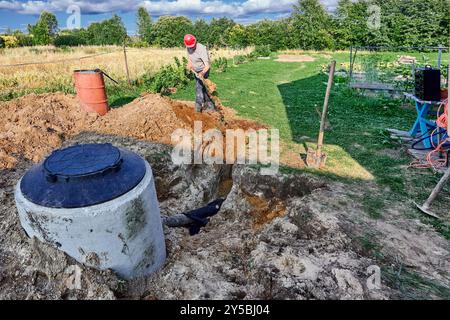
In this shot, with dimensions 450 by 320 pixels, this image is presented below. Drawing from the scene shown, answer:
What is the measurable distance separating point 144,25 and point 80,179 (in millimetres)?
55920

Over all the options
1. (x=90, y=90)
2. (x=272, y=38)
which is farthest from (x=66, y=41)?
(x=90, y=90)

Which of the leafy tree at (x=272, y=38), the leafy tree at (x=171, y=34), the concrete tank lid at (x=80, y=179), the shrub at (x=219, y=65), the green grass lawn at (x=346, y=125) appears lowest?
the green grass lawn at (x=346, y=125)

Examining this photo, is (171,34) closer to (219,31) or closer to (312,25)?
(219,31)

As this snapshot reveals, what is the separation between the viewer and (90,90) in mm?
6621

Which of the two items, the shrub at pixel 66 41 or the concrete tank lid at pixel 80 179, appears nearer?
the concrete tank lid at pixel 80 179

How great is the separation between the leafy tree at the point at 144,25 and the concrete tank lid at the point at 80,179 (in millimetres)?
46571

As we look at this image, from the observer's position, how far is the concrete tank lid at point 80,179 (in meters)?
2.45

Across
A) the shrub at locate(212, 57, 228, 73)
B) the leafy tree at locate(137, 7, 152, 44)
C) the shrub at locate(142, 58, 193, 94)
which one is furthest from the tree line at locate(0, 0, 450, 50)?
the shrub at locate(142, 58, 193, 94)

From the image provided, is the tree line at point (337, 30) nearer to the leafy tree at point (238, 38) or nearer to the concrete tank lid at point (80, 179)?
the leafy tree at point (238, 38)

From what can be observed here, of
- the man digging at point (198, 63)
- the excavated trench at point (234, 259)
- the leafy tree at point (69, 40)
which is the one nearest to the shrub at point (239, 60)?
the man digging at point (198, 63)

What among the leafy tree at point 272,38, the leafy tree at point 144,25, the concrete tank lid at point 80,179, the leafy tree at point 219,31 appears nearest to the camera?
the concrete tank lid at point 80,179
